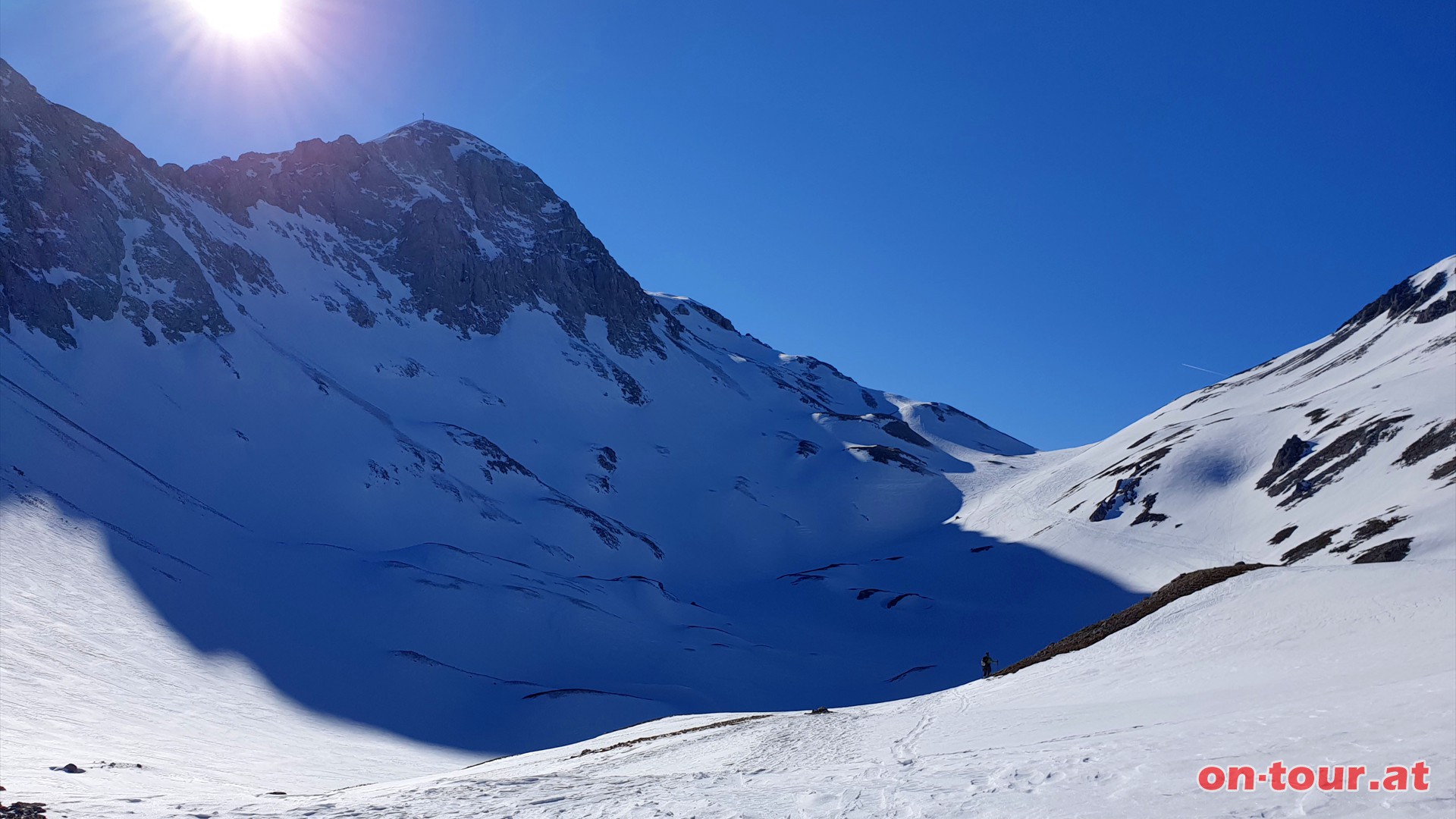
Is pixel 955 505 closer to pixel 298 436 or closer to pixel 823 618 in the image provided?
pixel 823 618

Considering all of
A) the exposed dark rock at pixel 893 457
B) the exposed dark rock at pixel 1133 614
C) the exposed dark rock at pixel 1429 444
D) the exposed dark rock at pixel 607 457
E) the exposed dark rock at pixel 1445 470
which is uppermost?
the exposed dark rock at pixel 893 457

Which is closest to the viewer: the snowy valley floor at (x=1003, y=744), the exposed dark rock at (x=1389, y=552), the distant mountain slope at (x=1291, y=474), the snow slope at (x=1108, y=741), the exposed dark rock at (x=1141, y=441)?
the snow slope at (x=1108, y=741)

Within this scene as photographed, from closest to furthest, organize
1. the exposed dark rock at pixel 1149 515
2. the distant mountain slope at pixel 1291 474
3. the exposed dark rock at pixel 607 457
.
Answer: the distant mountain slope at pixel 1291 474 < the exposed dark rock at pixel 1149 515 < the exposed dark rock at pixel 607 457

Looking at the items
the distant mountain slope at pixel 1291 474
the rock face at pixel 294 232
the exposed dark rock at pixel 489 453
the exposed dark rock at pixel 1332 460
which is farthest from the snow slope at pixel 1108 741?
the rock face at pixel 294 232

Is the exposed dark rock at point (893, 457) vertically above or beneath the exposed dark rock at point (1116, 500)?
above

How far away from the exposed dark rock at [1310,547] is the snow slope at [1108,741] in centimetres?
4097

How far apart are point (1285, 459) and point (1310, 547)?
85.8ft

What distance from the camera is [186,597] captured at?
52.4m

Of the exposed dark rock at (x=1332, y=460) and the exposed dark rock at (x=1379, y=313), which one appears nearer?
the exposed dark rock at (x=1332, y=460)

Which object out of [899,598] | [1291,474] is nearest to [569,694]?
[899,598]

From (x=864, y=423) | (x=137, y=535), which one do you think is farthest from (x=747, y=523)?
(x=137, y=535)

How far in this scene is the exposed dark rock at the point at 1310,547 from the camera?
199ft

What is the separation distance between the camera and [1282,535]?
69.9 metres

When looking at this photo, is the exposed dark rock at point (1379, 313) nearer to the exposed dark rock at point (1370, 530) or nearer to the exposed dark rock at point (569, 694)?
the exposed dark rock at point (1370, 530)
